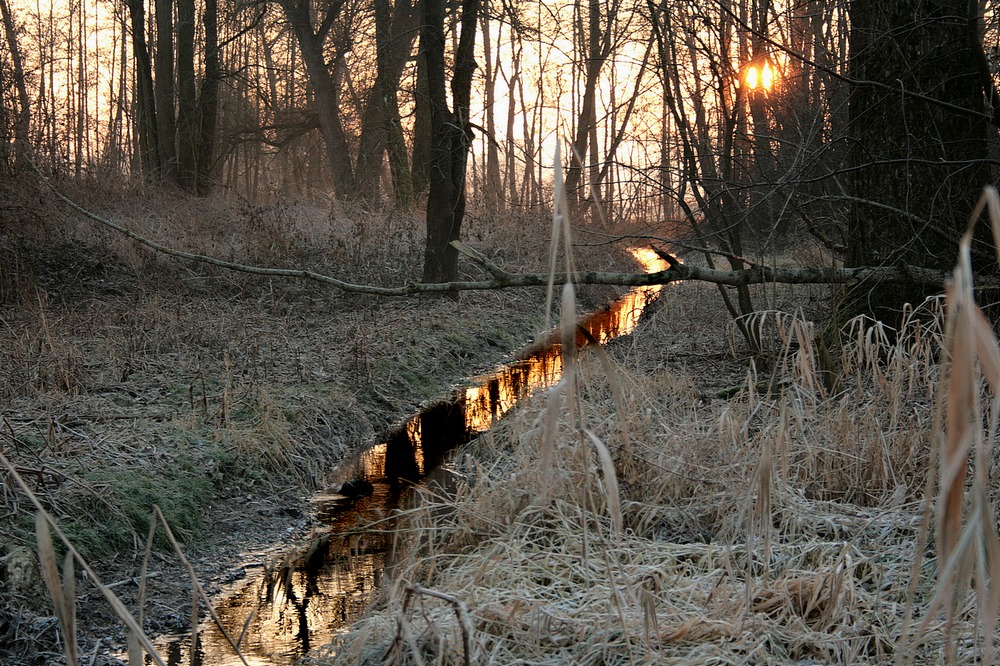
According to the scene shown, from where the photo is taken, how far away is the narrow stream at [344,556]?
13.0ft

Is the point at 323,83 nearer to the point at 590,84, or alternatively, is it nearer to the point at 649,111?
the point at 590,84

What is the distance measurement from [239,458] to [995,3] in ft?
19.3

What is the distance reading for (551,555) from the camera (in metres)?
4.16

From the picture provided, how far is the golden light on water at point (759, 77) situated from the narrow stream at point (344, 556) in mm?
3268

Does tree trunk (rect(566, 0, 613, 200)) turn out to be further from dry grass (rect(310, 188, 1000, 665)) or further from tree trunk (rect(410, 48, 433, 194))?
tree trunk (rect(410, 48, 433, 194))

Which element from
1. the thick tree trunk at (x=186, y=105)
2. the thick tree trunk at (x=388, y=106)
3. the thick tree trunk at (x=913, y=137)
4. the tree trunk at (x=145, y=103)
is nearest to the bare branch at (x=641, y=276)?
the thick tree trunk at (x=913, y=137)

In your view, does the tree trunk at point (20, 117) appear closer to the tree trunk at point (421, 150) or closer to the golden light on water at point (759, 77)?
the tree trunk at point (421, 150)

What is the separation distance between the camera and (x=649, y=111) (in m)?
14.6

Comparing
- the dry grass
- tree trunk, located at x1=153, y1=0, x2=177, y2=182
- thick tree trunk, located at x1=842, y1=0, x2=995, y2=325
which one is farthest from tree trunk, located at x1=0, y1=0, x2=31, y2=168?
thick tree trunk, located at x1=842, y1=0, x2=995, y2=325

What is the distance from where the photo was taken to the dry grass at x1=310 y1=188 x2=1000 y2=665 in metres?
3.26

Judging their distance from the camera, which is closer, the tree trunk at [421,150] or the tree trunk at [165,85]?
the tree trunk at [421,150]

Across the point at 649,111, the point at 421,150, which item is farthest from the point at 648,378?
the point at 421,150

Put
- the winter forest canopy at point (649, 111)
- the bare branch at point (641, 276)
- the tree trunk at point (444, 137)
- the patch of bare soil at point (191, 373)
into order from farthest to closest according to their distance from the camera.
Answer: the tree trunk at point (444, 137) < the winter forest canopy at point (649, 111) < the bare branch at point (641, 276) < the patch of bare soil at point (191, 373)

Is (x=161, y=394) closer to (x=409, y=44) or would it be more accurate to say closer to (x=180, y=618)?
(x=180, y=618)
